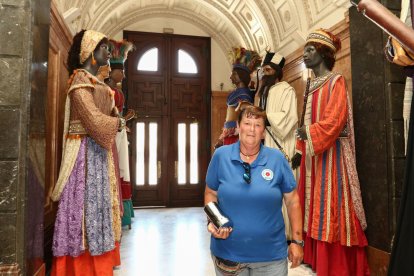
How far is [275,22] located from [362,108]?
2.86 meters

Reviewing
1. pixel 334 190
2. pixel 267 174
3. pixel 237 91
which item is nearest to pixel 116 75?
pixel 237 91

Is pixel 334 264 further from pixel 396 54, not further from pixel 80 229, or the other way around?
→ pixel 80 229

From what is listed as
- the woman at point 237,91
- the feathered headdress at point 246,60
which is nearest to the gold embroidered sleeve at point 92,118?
the woman at point 237,91

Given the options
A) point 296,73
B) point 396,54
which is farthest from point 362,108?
point 296,73

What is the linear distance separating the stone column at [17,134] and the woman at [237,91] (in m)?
2.77

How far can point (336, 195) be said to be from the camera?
2725mm

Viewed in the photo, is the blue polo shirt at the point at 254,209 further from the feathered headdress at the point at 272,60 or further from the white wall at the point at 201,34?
the white wall at the point at 201,34

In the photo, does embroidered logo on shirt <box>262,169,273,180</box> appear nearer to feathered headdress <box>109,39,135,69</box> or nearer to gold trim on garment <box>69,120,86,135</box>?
gold trim on garment <box>69,120,86,135</box>

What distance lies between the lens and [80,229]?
250 cm

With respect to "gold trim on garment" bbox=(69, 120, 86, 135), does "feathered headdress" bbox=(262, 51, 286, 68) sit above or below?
above

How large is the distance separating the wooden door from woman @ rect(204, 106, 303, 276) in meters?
5.53

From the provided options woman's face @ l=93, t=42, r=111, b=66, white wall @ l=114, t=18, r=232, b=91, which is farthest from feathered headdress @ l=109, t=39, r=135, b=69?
white wall @ l=114, t=18, r=232, b=91

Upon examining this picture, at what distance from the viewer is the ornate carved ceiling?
412 centimetres

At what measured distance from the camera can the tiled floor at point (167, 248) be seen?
118 inches
